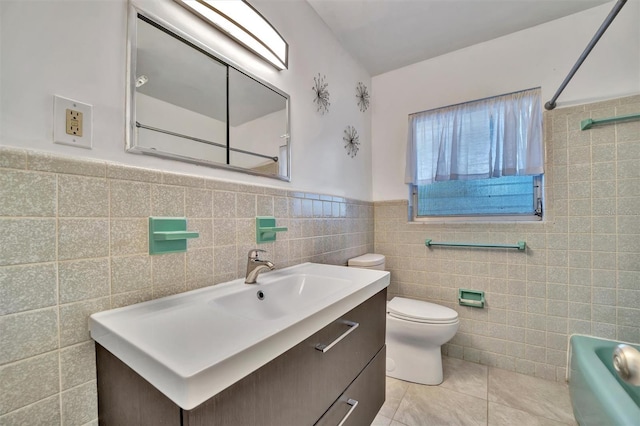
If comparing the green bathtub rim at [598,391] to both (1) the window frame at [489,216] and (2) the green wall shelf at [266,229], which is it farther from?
(2) the green wall shelf at [266,229]

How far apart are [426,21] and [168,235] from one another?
207 cm

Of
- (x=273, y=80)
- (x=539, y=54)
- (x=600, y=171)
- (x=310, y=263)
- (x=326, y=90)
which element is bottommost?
(x=310, y=263)

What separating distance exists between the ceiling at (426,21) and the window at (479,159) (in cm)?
48

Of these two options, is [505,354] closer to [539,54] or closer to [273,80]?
[539,54]

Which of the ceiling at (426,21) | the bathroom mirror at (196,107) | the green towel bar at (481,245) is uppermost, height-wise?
the ceiling at (426,21)

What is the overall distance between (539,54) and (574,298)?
66.3 inches

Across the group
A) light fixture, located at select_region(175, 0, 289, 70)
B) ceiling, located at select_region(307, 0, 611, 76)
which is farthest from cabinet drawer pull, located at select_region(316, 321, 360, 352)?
ceiling, located at select_region(307, 0, 611, 76)

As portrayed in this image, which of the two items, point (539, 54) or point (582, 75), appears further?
point (539, 54)

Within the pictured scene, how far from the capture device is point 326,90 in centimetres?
174

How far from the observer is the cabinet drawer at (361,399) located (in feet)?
2.74

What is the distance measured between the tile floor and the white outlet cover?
1769 mm

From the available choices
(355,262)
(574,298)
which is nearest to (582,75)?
(574,298)

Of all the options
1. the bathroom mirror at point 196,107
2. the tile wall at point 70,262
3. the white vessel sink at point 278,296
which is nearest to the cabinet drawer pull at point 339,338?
the white vessel sink at point 278,296

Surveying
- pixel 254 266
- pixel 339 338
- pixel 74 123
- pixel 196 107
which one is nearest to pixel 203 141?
pixel 196 107
